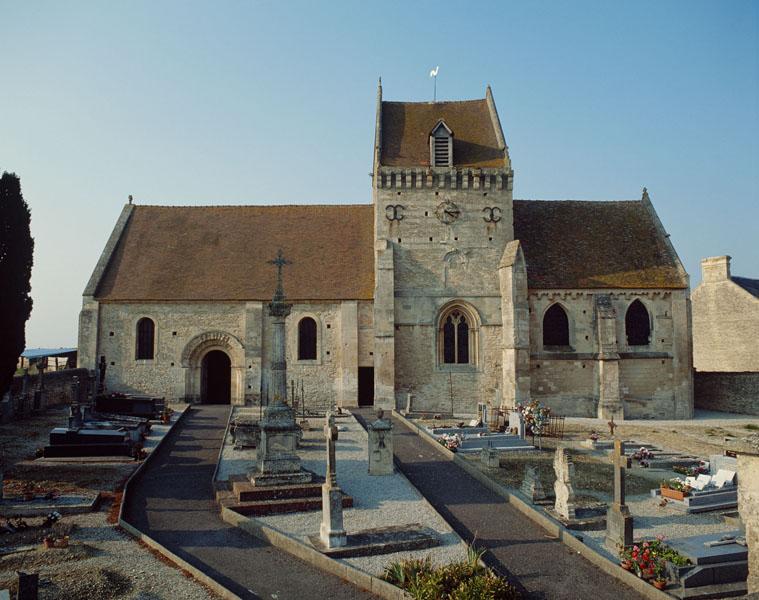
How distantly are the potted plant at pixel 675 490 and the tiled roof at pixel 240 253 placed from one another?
1660cm

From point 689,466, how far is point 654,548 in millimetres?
9266

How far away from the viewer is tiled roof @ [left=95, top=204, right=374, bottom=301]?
28.6 m

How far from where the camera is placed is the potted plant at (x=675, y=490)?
1359 cm

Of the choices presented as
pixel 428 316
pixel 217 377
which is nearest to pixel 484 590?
pixel 428 316

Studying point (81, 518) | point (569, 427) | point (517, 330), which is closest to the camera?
point (81, 518)

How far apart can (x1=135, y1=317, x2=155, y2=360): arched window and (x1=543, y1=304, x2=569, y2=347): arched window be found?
18986mm

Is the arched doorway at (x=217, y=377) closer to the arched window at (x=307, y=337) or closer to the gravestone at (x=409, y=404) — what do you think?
the arched window at (x=307, y=337)

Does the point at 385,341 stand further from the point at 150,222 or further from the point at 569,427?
the point at 150,222

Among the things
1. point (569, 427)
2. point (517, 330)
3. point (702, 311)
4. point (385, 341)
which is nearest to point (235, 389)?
point (385, 341)

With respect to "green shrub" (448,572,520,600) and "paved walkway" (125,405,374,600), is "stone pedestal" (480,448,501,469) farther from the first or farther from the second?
"green shrub" (448,572,520,600)

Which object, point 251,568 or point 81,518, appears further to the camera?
point 81,518

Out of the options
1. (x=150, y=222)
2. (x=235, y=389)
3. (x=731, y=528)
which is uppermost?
(x=150, y=222)

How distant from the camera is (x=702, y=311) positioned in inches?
1507

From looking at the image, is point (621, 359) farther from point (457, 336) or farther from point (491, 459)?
point (491, 459)
